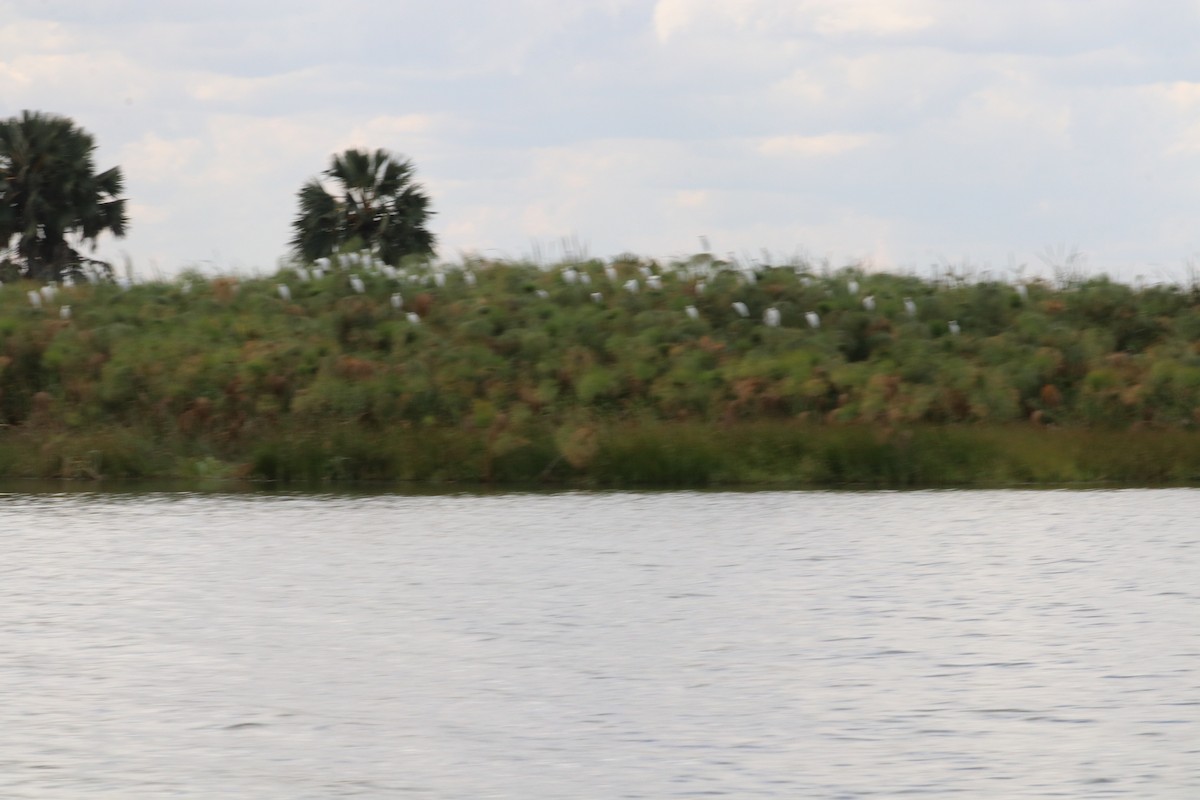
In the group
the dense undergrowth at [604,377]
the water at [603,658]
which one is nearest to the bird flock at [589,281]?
the dense undergrowth at [604,377]

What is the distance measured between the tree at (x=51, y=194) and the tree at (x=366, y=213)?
540 centimetres

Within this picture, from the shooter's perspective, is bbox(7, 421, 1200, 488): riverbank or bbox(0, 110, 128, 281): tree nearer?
bbox(7, 421, 1200, 488): riverbank

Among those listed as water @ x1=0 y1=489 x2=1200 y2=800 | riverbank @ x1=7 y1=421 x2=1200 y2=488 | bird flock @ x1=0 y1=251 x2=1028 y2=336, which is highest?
bird flock @ x1=0 y1=251 x2=1028 y2=336

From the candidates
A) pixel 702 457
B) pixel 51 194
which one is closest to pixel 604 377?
pixel 702 457

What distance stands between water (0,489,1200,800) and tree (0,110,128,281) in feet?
90.0

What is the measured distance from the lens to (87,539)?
19781 mm

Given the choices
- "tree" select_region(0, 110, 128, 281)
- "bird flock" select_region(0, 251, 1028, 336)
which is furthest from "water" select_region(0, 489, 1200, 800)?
"tree" select_region(0, 110, 128, 281)

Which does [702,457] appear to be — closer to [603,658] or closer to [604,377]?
[604,377]

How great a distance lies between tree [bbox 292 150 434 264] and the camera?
151ft

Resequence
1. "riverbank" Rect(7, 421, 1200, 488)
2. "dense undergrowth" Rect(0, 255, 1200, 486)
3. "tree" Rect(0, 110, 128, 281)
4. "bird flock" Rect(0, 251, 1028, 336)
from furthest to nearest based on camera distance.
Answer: "tree" Rect(0, 110, 128, 281) → "bird flock" Rect(0, 251, 1028, 336) → "dense undergrowth" Rect(0, 255, 1200, 486) → "riverbank" Rect(7, 421, 1200, 488)

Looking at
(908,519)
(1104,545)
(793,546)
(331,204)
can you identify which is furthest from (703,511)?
→ (331,204)

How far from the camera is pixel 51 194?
1864 inches

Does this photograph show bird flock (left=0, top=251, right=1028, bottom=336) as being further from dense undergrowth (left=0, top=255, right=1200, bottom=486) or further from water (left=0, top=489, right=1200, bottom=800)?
water (left=0, top=489, right=1200, bottom=800)

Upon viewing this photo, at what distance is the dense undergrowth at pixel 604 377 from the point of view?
93.9 feet
